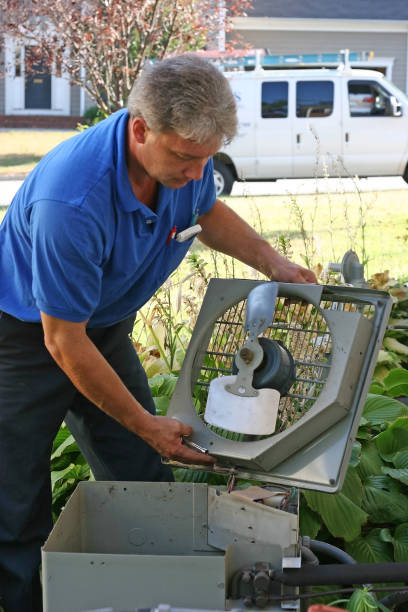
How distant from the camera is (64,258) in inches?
79.1

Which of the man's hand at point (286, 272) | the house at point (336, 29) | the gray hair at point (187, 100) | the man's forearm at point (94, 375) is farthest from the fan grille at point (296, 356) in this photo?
the house at point (336, 29)

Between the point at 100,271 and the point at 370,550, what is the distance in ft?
4.70

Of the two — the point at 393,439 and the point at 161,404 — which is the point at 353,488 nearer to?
the point at 393,439

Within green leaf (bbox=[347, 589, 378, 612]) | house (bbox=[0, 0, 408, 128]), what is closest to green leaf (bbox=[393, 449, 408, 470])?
green leaf (bbox=[347, 589, 378, 612])

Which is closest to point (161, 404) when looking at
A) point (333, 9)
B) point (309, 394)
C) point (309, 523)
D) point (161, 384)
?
point (161, 384)

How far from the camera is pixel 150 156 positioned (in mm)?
2062

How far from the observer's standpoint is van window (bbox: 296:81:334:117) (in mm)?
12883

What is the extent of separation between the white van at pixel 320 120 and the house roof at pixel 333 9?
8.90 meters

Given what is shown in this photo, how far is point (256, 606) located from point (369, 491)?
4.15 ft

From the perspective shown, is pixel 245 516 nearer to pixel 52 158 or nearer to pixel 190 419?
pixel 190 419

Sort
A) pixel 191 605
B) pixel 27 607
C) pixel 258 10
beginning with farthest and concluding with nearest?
pixel 258 10 < pixel 27 607 < pixel 191 605

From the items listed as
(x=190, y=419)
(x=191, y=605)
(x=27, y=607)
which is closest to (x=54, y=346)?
(x=190, y=419)

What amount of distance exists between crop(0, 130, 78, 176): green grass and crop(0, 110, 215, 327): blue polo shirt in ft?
41.0

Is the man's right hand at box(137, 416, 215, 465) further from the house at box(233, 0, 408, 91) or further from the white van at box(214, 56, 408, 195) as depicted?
the house at box(233, 0, 408, 91)
